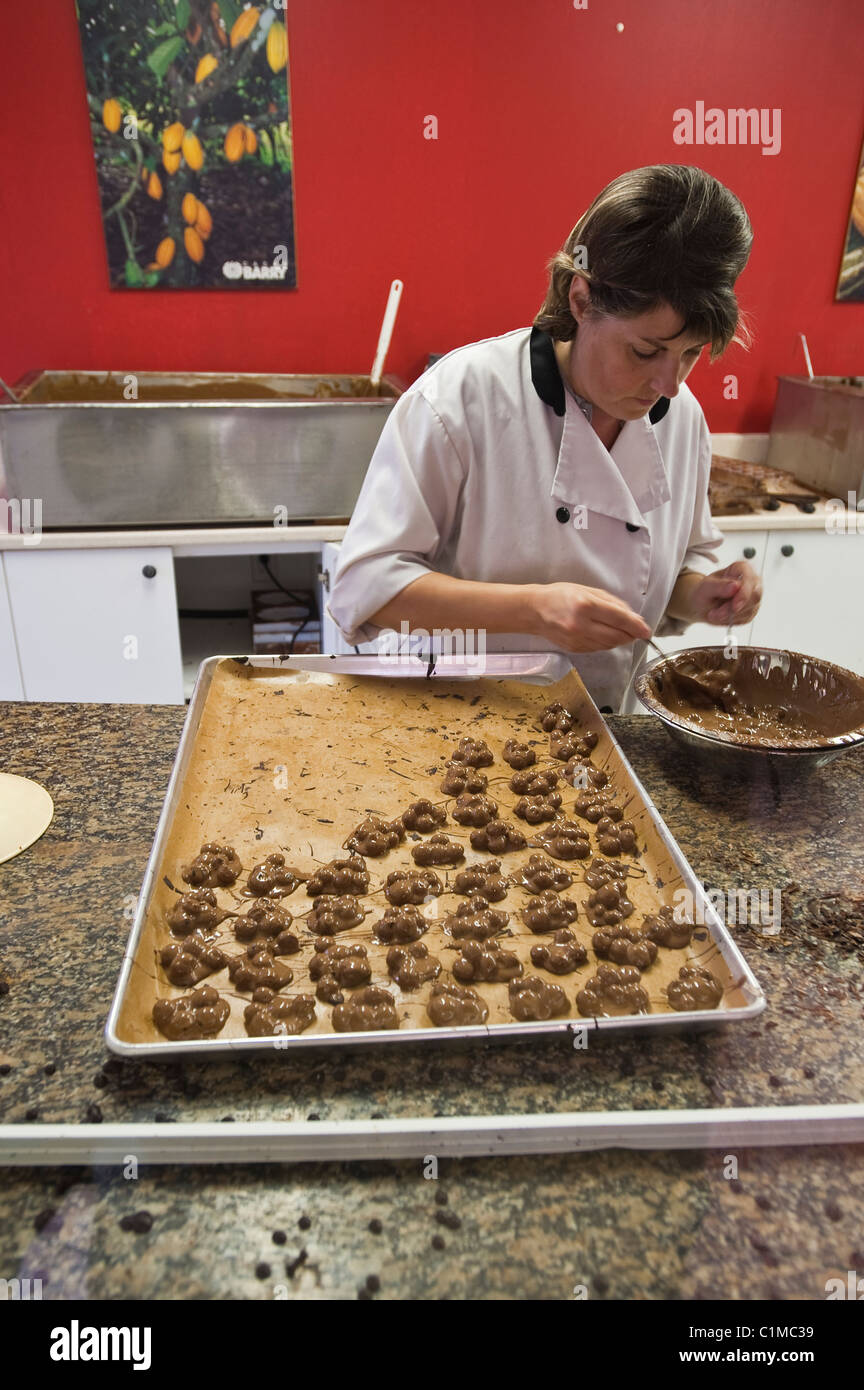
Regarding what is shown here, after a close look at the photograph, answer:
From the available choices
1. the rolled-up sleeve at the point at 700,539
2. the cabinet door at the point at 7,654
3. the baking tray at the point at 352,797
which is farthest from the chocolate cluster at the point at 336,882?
the cabinet door at the point at 7,654

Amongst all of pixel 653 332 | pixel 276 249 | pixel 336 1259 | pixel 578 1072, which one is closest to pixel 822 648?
pixel 653 332

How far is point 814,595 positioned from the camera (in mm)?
3090

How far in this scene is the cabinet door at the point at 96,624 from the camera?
263cm

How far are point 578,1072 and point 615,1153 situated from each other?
3.7 inches

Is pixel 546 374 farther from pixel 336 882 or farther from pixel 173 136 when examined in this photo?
pixel 173 136

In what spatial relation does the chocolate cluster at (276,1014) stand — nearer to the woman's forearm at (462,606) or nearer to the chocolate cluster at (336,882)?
the chocolate cluster at (336,882)

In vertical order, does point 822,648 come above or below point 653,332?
below

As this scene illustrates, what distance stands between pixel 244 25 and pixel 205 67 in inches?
6.9

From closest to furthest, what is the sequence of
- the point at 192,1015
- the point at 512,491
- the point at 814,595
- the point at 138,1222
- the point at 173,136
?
1. the point at 138,1222
2. the point at 192,1015
3. the point at 512,491
4. the point at 173,136
5. the point at 814,595

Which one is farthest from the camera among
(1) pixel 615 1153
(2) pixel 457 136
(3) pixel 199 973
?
(2) pixel 457 136

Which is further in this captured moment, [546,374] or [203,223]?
[203,223]

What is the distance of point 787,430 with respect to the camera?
3340 millimetres

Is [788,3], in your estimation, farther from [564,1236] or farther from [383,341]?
[564,1236]

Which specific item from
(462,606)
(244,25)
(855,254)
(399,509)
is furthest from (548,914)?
(855,254)
